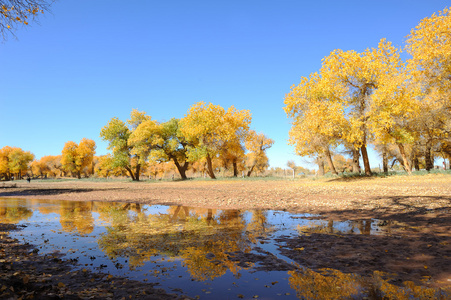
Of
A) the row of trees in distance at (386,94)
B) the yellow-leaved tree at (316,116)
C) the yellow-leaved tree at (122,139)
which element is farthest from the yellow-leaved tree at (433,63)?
the yellow-leaved tree at (122,139)

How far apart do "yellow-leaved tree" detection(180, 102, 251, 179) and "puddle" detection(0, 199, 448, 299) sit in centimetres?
3001

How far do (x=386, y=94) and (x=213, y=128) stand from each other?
2443 centimetres

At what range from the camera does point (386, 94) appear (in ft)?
83.4

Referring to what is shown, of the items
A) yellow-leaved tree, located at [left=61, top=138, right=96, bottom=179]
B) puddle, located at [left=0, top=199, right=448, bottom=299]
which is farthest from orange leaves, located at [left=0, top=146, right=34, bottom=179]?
puddle, located at [left=0, top=199, right=448, bottom=299]

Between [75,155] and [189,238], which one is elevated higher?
[75,155]

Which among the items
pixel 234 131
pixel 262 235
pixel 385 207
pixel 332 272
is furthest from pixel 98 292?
pixel 234 131

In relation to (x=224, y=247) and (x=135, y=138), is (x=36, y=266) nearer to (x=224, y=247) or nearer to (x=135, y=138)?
(x=224, y=247)

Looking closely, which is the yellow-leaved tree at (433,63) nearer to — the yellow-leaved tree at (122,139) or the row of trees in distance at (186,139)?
the row of trees in distance at (186,139)

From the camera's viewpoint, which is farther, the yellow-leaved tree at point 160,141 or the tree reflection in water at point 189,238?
the yellow-leaved tree at point 160,141

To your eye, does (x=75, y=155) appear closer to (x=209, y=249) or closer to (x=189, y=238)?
(x=189, y=238)

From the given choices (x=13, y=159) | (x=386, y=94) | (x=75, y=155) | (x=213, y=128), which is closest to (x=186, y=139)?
(x=213, y=128)

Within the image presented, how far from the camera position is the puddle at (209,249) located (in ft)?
15.0

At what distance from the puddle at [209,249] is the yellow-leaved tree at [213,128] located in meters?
30.0

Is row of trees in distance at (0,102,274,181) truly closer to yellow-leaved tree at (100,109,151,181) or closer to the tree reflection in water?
yellow-leaved tree at (100,109,151,181)
